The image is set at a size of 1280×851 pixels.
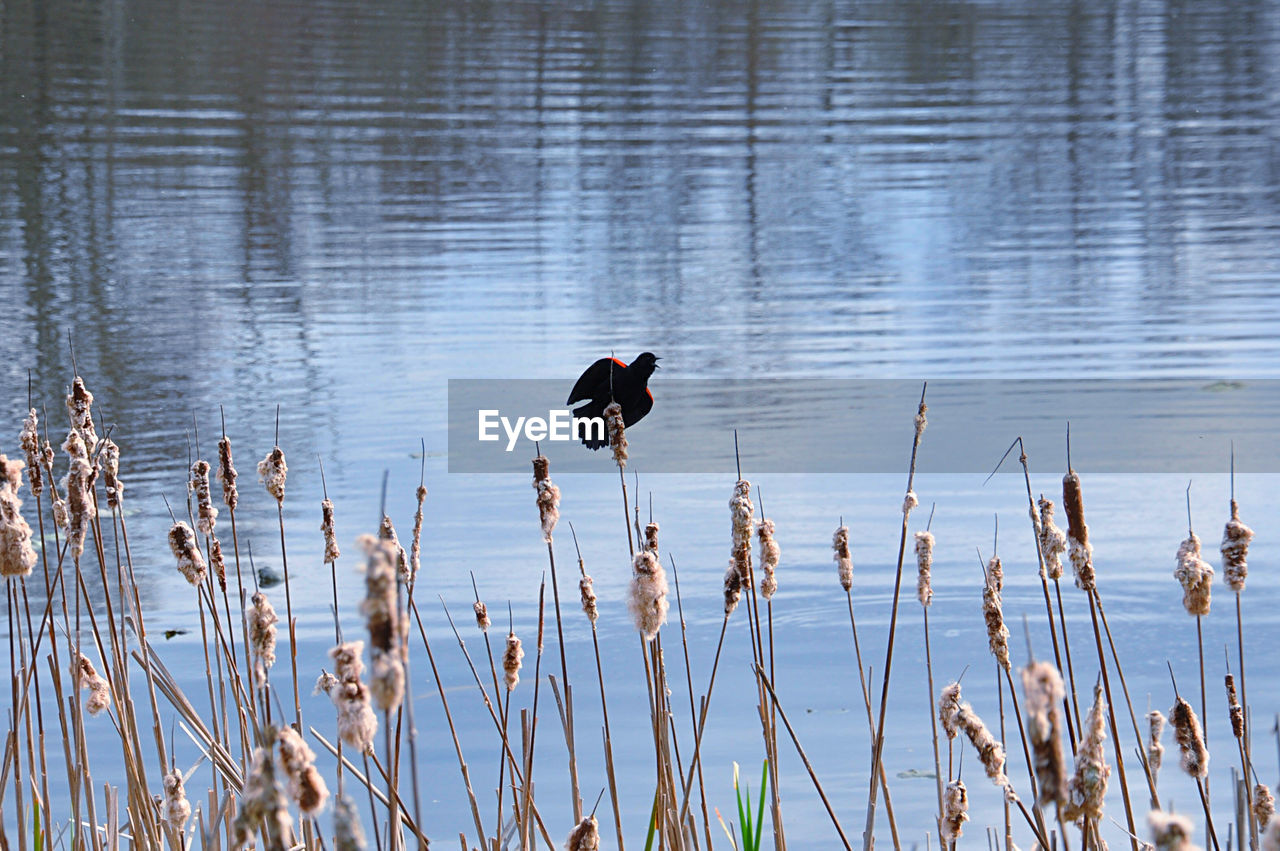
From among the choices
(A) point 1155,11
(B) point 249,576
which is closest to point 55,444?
(B) point 249,576

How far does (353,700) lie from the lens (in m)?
0.77

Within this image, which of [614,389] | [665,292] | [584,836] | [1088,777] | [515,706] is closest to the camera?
Answer: [1088,777]

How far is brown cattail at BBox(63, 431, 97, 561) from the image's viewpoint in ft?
4.15

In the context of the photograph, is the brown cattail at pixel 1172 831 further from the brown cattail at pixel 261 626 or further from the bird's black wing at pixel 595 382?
the bird's black wing at pixel 595 382

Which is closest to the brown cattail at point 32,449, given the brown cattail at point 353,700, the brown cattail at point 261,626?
the brown cattail at point 261,626

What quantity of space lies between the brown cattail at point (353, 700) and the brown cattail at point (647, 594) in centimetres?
38

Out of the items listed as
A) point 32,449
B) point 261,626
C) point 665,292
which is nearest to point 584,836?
point 261,626

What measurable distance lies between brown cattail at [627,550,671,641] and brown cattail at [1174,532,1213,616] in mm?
401

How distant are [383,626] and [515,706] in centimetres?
203

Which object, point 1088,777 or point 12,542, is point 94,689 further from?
point 1088,777

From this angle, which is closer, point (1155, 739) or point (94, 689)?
point (1155, 739)

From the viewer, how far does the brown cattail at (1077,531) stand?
1.09 meters

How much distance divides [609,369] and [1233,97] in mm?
11894

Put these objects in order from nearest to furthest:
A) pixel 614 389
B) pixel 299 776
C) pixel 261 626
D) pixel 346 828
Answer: pixel 346 828 → pixel 299 776 → pixel 261 626 → pixel 614 389
